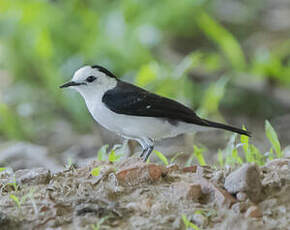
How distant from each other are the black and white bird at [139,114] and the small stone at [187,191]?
2.96ft

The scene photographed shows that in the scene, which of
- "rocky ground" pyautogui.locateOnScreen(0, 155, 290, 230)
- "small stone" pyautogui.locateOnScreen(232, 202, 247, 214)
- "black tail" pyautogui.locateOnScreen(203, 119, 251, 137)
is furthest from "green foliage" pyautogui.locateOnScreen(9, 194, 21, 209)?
"black tail" pyautogui.locateOnScreen(203, 119, 251, 137)

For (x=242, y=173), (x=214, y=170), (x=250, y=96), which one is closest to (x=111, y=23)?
(x=250, y=96)

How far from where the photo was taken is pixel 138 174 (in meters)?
3.77

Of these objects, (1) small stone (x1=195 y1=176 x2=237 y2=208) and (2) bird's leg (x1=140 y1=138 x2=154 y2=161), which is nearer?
(1) small stone (x1=195 y1=176 x2=237 y2=208)

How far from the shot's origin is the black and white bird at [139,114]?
4492 millimetres

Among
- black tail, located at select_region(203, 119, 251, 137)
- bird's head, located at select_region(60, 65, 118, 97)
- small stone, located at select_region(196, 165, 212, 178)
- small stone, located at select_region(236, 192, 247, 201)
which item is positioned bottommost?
small stone, located at select_region(236, 192, 247, 201)

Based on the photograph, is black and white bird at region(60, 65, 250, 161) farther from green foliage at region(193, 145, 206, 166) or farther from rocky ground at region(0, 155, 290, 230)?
rocky ground at region(0, 155, 290, 230)

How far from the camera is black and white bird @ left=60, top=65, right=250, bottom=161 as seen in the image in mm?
4492

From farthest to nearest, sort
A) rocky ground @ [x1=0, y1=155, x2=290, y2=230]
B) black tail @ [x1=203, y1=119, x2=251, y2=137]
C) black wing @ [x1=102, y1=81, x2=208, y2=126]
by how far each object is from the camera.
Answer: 1. black wing @ [x1=102, y1=81, x2=208, y2=126]
2. black tail @ [x1=203, y1=119, x2=251, y2=137]
3. rocky ground @ [x1=0, y1=155, x2=290, y2=230]

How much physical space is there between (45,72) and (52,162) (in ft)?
6.82

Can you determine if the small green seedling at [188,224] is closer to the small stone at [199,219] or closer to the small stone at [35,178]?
the small stone at [199,219]

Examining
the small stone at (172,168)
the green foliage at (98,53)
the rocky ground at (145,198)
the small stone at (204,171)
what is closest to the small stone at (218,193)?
the rocky ground at (145,198)

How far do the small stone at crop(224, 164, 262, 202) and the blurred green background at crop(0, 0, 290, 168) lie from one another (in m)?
3.47

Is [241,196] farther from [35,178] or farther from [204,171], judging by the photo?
[35,178]
